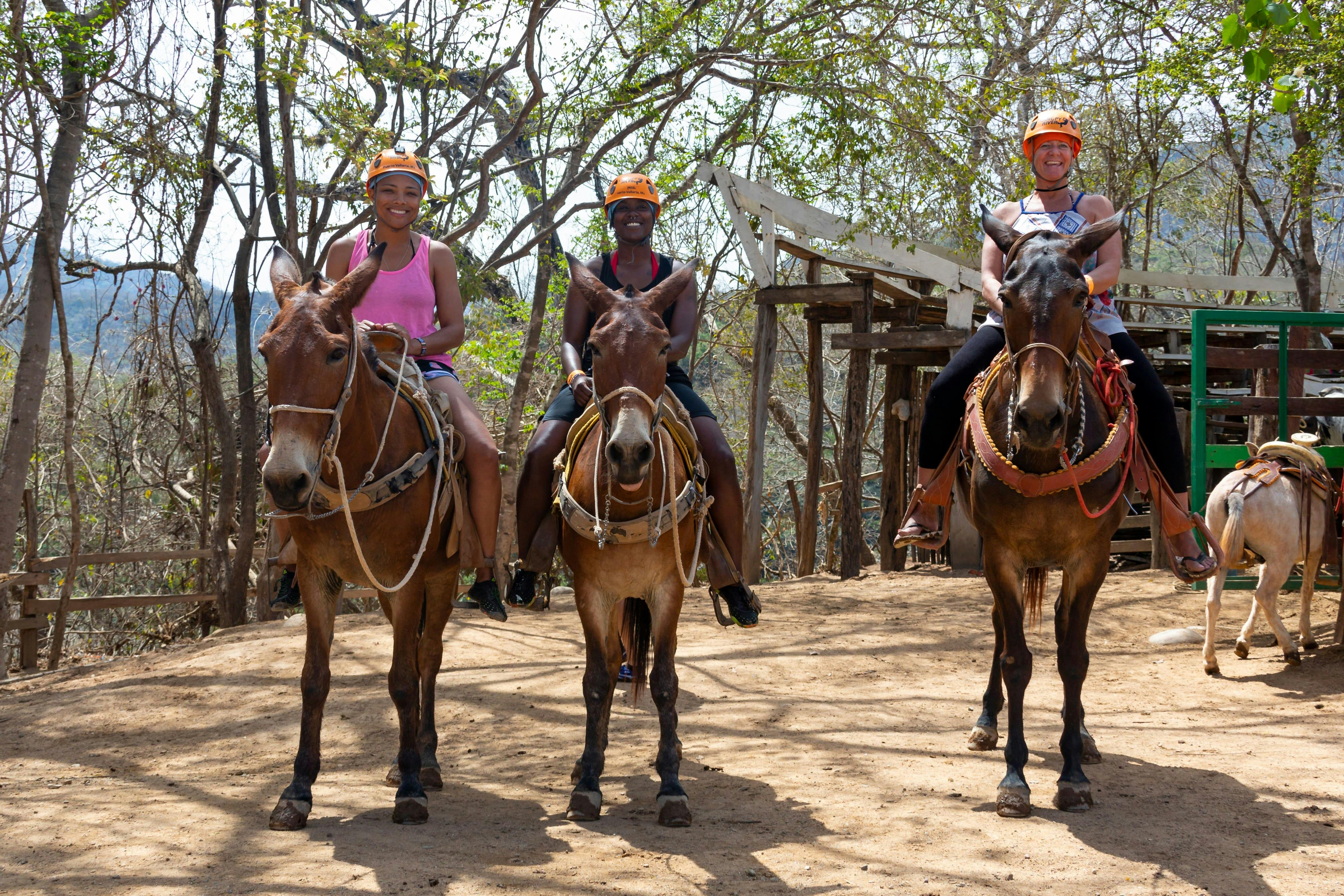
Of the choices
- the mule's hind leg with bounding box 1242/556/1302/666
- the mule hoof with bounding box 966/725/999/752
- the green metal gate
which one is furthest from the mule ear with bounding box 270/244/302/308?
the green metal gate

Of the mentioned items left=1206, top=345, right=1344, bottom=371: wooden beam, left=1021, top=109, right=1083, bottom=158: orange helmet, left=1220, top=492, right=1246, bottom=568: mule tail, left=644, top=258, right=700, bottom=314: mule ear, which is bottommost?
left=1220, top=492, right=1246, bottom=568: mule tail

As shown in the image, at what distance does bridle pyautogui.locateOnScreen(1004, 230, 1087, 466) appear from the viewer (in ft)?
13.7

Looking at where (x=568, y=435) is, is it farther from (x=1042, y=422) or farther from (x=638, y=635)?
(x=1042, y=422)

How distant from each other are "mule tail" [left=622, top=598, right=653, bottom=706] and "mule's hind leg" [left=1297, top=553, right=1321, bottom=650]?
5297mm

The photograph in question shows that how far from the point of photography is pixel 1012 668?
466 cm

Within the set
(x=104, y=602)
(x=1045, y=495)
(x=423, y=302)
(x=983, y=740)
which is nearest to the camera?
(x=1045, y=495)

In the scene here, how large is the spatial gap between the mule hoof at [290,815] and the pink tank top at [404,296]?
214 cm

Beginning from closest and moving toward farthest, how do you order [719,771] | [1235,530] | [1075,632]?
[1075,632], [719,771], [1235,530]

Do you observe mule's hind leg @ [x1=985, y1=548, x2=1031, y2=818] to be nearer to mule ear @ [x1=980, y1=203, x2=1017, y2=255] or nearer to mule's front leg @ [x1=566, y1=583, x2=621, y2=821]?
mule ear @ [x1=980, y1=203, x2=1017, y2=255]

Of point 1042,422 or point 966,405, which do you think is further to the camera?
point 966,405

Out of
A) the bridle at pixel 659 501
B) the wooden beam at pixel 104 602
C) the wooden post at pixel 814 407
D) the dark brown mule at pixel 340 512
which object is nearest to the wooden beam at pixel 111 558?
the wooden beam at pixel 104 602

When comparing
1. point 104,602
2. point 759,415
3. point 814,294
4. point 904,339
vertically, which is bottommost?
point 104,602

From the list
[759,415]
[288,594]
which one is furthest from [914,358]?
[288,594]

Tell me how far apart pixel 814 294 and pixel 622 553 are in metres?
8.28
